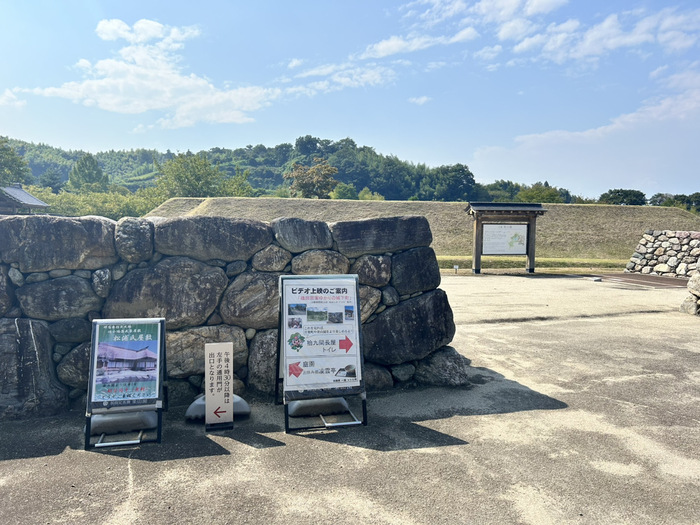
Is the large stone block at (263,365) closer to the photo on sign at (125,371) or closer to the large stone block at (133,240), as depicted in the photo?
the photo on sign at (125,371)

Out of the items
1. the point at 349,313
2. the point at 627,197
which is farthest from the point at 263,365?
the point at 627,197

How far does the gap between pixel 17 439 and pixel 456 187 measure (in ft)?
243

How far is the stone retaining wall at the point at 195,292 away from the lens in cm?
479

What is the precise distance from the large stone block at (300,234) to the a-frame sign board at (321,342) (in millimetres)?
703

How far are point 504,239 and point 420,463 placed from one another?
2092 cm

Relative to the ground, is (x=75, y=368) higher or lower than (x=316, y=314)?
lower

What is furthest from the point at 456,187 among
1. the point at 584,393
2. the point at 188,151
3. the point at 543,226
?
the point at 584,393

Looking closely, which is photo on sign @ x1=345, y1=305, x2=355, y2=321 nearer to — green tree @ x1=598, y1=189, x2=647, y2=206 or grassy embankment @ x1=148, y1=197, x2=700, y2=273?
grassy embankment @ x1=148, y1=197, x2=700, y2=273

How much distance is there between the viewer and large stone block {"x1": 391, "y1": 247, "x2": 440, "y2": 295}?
228 inches

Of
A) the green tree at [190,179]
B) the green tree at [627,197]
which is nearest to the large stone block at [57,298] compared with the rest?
the green tree at [190,179]

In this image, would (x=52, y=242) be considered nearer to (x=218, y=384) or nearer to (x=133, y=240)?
(x=133, y=240)

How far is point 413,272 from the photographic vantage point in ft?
19.1

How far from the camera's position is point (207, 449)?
3990mm

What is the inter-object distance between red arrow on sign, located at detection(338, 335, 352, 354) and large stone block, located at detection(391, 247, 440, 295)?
3.97 feet
